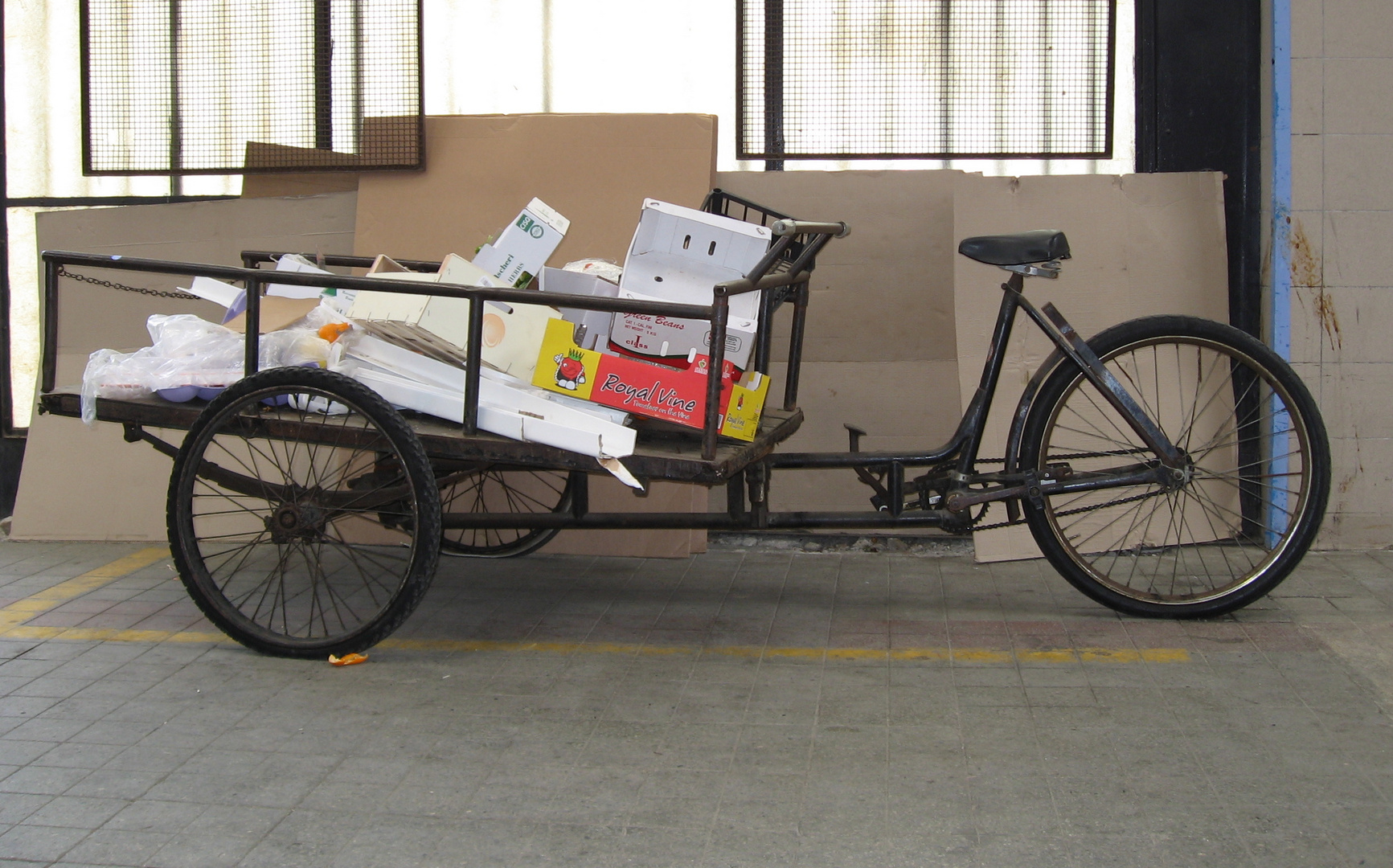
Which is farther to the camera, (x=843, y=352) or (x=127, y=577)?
(x=843, y=352)

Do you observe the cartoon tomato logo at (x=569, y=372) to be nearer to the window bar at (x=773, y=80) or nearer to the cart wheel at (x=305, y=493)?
the cart wheel at (x=305, y=493)

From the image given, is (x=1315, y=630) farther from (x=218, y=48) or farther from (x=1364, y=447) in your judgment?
(x=218, y=48)

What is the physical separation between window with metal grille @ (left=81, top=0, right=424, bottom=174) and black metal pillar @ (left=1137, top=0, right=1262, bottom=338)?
331cm

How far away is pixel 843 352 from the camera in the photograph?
5367mm

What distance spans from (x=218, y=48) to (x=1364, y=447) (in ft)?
17.7

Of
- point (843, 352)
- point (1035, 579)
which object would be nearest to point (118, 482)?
point (843, 352)

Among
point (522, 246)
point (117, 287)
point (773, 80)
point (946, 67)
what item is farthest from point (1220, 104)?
point (117, 287)

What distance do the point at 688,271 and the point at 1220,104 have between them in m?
Answer: 2.79

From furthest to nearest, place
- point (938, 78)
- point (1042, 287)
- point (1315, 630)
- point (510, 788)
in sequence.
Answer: point (938, 78)
point (1042, 287)
point (1315, 630)
point (510, 788)

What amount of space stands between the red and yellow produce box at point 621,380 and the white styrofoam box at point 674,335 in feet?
0.64

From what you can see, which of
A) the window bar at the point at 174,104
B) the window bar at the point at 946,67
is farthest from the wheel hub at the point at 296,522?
the window bar at the point at 946,67

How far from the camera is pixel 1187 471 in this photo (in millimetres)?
4051

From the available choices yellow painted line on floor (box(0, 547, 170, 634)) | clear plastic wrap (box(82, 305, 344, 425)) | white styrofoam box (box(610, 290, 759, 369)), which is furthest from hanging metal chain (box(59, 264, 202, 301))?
white styrofoam box (box(610, 290, 759, 369))

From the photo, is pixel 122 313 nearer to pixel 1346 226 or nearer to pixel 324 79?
pixel 324 79
